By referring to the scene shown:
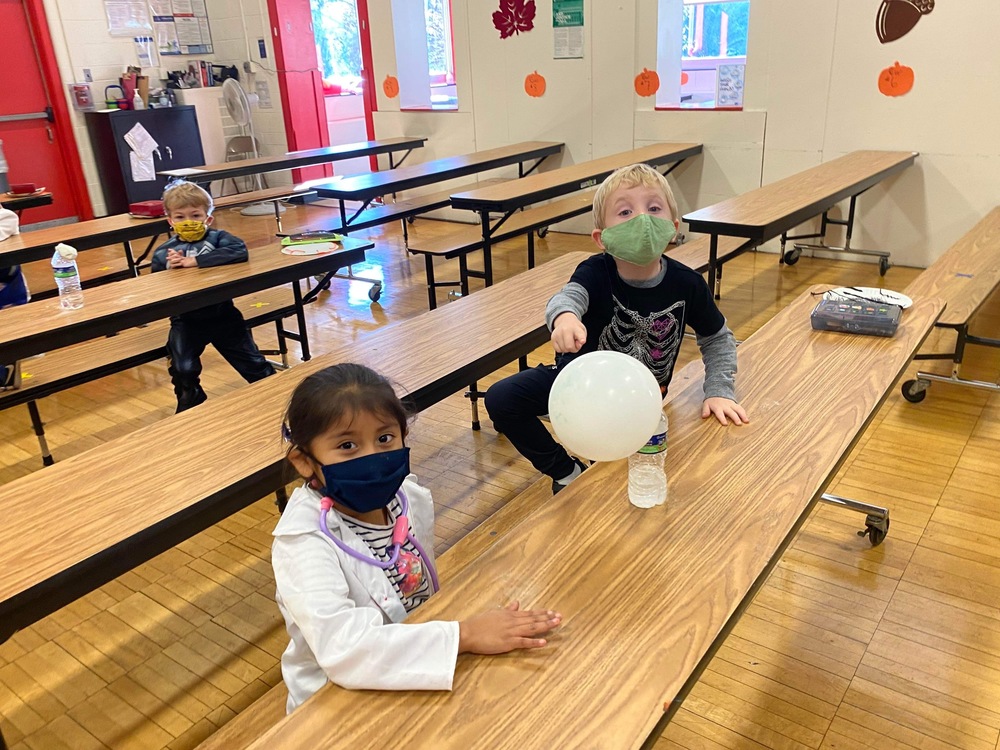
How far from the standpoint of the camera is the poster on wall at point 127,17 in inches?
305

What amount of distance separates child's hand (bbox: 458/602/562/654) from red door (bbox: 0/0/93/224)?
7.96m

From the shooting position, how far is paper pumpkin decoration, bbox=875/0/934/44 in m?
4.72

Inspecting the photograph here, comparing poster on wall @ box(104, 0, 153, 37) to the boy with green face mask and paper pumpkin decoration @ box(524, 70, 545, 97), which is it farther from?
the boy with green face mask

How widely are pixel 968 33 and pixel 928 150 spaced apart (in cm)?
69

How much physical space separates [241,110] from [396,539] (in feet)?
26.3

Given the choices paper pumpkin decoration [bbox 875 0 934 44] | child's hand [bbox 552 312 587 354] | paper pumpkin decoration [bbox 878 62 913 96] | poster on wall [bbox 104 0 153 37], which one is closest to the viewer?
child's hand [bbox 552 312 587 354]

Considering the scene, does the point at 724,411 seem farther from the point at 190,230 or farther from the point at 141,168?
the point at 141,168

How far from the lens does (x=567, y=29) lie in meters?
6.12

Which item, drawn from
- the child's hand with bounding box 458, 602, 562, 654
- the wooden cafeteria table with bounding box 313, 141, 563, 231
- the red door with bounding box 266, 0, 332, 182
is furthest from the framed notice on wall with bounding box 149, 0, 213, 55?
the child's hand with bounding box 458, 602, 562, 654

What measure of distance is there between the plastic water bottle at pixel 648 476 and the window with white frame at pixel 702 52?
4.94 metres

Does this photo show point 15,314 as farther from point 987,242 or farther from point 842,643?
point 987,242

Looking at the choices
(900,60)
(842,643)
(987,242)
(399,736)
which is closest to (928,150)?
(900,60)

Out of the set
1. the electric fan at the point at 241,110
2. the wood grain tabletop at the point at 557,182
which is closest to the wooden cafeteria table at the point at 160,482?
the wood grain tabletop at the point at 557,182

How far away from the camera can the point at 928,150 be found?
495 cm
